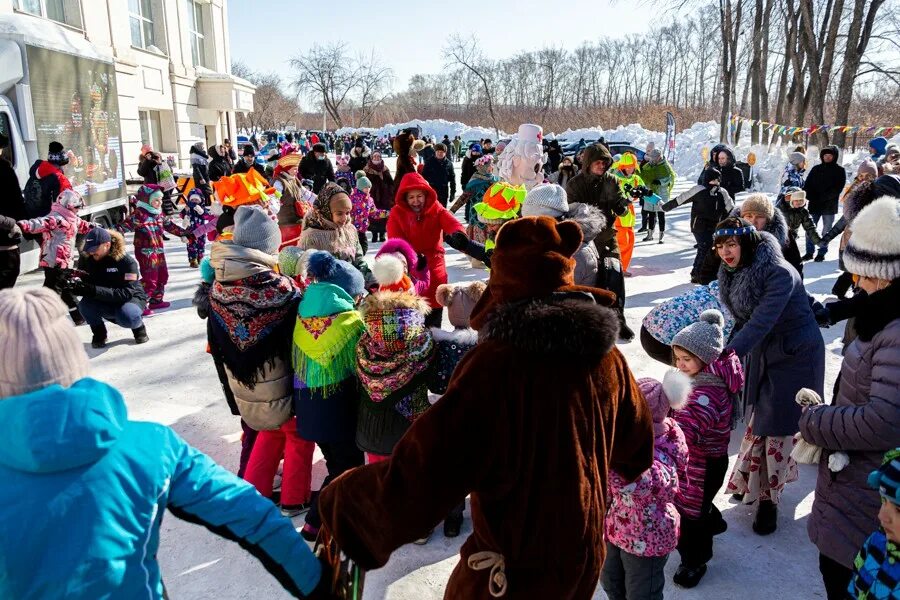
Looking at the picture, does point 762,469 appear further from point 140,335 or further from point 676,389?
point 140,335

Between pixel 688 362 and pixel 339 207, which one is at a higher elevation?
pixel 339 207

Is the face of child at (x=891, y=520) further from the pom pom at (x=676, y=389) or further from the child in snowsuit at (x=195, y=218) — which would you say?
the child in snowsuit at (x=195, y=218)

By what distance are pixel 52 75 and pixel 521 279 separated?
410 inches

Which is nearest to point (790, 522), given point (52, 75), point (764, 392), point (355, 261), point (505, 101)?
point (764, 392)

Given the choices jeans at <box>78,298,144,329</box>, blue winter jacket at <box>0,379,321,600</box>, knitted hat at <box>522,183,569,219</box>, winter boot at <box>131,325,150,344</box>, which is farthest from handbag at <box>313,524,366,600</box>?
winter boot at <box>131,325,150,344</box>

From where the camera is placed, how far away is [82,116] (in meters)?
10.5

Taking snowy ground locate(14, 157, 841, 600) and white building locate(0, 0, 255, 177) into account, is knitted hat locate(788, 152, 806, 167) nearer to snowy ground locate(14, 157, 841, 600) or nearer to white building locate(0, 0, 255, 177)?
snowy ground locate(14, 157, 841, 600)

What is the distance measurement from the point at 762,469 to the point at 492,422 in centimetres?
253

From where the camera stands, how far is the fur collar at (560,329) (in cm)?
141

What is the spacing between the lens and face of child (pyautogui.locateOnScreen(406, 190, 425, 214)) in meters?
5.20

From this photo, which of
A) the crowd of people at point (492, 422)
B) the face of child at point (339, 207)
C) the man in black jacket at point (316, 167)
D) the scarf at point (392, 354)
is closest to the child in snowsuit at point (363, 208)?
the man in black jacket at point (316, 167)

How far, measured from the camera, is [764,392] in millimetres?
3277

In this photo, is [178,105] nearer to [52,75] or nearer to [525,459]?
[52,75]

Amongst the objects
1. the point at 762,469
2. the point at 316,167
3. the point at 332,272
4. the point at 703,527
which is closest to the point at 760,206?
the point at 762,469
